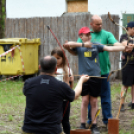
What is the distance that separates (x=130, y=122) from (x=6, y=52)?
12.0ft

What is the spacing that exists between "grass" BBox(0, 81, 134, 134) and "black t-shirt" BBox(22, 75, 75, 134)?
133cm

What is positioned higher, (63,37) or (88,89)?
(63,37)

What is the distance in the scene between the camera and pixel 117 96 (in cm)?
493

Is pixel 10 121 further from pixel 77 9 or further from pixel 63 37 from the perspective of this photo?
pixel 77 9

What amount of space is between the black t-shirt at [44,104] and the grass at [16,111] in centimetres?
133

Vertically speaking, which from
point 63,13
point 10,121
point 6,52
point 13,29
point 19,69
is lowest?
point 10,121

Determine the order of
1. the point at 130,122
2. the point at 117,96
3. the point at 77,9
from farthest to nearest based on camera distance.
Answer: the point at 77,9, the point at 117,96, the point at 130,122

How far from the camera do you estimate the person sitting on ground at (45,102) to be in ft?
6.08

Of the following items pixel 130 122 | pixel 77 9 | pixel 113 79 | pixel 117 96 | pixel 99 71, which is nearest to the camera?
pixel 99 71

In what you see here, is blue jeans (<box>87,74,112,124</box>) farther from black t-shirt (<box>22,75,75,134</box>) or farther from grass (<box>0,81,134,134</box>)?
black t-shirt (<box>22,75,75,134</box>)

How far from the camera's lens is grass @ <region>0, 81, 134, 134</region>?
128 inches

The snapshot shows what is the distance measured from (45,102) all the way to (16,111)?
7.44 feet

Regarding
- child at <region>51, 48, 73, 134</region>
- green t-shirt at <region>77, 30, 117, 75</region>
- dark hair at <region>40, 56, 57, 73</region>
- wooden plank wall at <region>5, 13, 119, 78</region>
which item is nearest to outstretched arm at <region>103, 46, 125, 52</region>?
green t-shirt at <region>77, 30, 117, 75</region>

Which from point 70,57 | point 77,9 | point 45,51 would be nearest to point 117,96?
point 70,57
